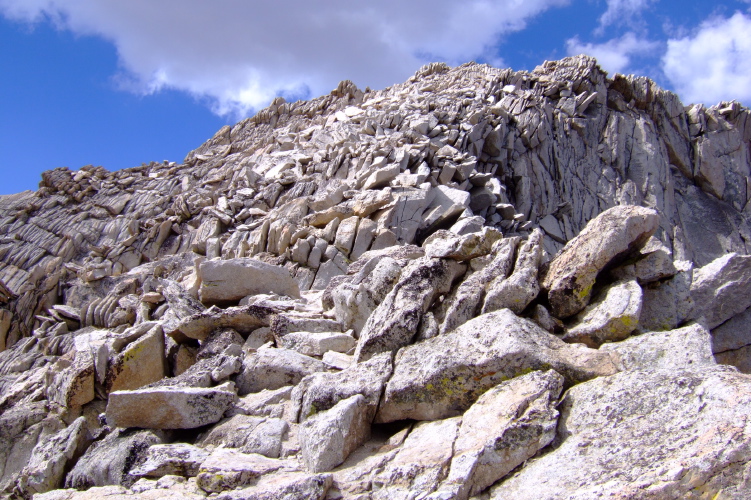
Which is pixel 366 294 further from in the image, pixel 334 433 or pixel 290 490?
pixel 290 490

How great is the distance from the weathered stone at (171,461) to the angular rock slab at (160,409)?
0.86 metres

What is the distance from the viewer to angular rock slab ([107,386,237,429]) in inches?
364

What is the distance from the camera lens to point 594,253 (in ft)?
33.2

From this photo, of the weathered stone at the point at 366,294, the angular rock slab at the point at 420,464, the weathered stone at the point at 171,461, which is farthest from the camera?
the weathered stone at the point at 366,294

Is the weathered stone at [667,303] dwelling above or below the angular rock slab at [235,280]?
below

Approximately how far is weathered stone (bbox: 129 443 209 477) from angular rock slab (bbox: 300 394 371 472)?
1.53 m

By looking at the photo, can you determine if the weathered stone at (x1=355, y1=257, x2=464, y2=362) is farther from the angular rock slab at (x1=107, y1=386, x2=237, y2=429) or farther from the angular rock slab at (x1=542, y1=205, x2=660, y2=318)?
the angular rock slab at (x1=107, y1=386, x2=237, y2=429)

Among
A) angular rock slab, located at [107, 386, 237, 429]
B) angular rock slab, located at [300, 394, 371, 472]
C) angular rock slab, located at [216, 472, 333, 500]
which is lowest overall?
angular rock slab, located at [216, 472, 333, 500]

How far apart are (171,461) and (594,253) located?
768cm

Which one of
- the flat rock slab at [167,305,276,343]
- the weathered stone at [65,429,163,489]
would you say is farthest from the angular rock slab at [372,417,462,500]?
the flat rock slab at [167,305,276,343]

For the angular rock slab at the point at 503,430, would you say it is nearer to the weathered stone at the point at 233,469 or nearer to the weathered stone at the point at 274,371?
the weathered stone at the point at 233,469

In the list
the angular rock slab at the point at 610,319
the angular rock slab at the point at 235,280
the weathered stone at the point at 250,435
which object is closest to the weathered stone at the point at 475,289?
the angular rock slab at the point at 610,319

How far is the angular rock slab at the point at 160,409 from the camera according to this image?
30.3 ft

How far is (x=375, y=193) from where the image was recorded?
2612 centimetres
